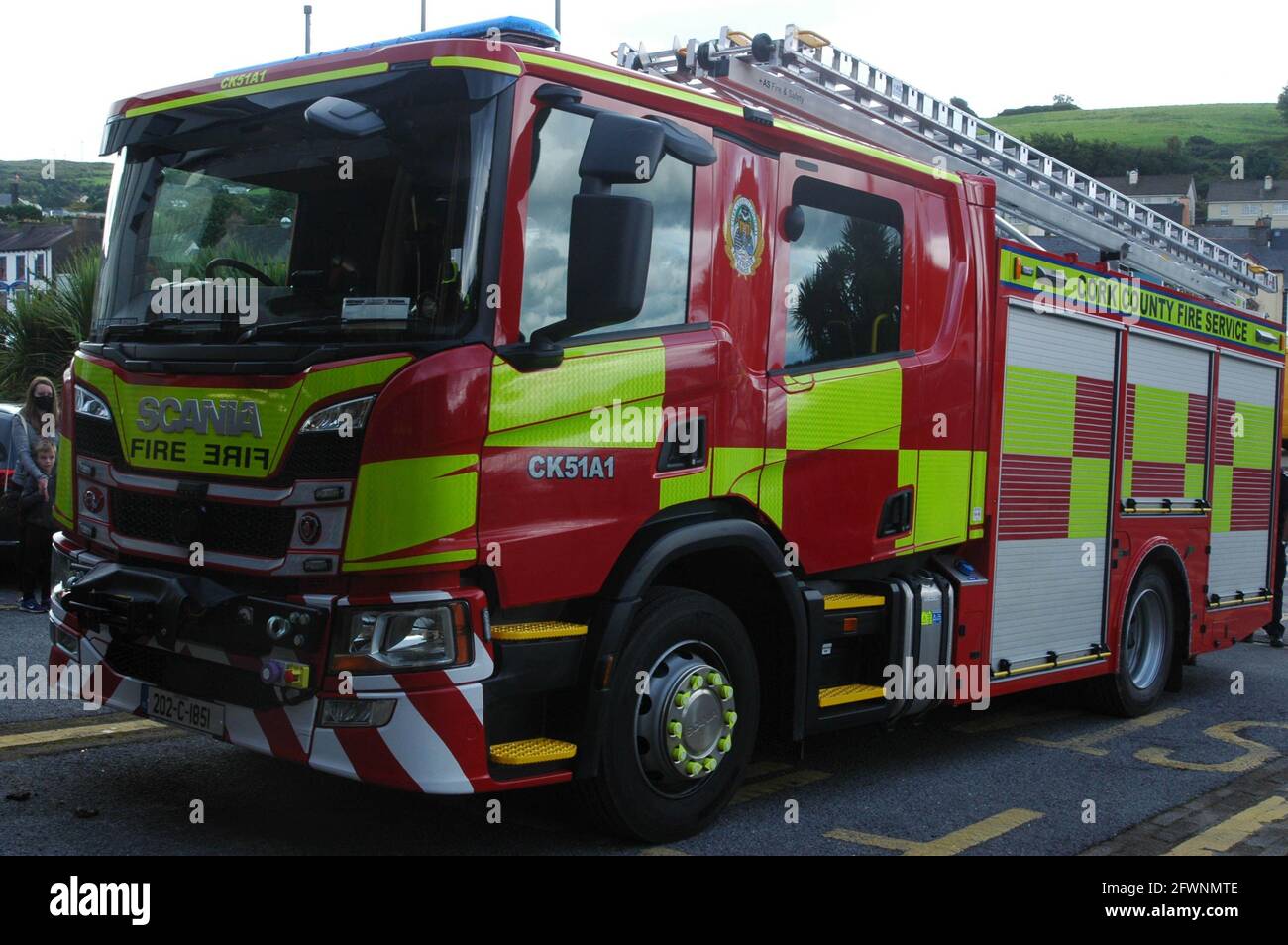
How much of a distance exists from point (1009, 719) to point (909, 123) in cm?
344

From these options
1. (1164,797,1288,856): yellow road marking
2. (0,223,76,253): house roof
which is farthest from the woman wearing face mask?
(0,223,76,253): house roof

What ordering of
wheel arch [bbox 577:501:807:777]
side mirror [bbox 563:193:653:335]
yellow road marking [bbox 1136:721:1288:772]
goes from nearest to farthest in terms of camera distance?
side mirror [bbox 563:193:653:335]
wheel arch [bbox 577:501:807:777]
yellow road marking [bbox 1136:721:1288:772]

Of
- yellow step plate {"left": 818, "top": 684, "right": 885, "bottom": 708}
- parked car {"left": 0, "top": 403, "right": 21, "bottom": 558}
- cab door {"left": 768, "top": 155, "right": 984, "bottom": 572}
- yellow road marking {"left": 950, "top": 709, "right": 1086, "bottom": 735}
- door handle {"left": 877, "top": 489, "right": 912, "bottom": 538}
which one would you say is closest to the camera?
cab door {"left": 768, "top": 155, "right": 984, "bottom": 572}

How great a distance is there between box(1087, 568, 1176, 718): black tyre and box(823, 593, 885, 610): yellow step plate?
252cm

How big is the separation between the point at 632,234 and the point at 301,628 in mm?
1612

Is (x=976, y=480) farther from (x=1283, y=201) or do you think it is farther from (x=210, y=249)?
(x=1283, y=201)

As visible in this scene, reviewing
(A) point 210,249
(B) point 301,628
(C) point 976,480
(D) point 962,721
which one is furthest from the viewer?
(D) point 962,721

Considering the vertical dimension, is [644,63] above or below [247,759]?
above

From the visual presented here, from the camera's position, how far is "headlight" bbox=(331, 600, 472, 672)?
4125mm

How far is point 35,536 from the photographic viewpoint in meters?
9.77

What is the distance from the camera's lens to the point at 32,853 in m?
4.41

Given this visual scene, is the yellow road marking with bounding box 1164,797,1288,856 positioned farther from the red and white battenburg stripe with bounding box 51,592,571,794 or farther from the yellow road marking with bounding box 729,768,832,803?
the red and white battenburg stripe with bounding box 51,592,571,794

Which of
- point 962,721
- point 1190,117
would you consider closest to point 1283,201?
point 1190,117

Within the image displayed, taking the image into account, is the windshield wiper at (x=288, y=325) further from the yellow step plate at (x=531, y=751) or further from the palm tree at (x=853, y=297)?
the palm tree at (x=853, y=297)
